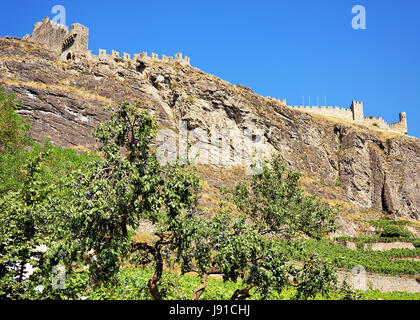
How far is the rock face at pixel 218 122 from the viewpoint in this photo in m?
50.2

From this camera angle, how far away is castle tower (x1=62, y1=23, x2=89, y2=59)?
196ft


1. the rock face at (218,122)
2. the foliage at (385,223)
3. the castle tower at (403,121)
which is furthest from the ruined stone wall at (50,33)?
the castle tower at (403,121)

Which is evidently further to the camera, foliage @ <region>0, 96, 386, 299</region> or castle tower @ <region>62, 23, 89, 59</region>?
castle tower @ <region>62, 23, 89, 59</region>

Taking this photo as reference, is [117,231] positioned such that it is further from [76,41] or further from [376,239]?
[76,41]

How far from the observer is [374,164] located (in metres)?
78.2

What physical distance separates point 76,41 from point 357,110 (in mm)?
73131

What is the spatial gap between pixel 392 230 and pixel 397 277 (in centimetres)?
2171

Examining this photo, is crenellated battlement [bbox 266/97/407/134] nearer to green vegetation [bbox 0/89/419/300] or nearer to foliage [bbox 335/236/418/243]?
foliage [bbox 335/236/418/243]

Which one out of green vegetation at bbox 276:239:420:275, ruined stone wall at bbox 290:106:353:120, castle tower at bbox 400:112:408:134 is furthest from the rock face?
green vegetation at bbox 276:239:420:275

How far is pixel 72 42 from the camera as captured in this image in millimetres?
60344

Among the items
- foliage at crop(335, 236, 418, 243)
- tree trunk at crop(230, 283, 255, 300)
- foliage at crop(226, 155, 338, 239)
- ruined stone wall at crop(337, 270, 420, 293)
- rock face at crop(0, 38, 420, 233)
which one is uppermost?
rock face at crop(0, 38, 420, 233)

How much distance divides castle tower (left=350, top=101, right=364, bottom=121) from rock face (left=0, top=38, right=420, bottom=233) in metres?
11.8

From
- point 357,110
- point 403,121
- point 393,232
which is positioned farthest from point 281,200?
point 403,121
